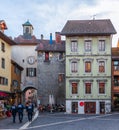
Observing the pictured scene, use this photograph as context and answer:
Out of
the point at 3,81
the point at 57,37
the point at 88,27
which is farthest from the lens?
the point at 57,37

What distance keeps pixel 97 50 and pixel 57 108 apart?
1083 cm

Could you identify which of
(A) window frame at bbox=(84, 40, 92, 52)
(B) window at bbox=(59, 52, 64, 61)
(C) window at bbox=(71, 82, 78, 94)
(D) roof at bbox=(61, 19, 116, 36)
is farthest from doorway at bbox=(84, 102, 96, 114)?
(D) roof at bbox=(61, 19, 116, 36)

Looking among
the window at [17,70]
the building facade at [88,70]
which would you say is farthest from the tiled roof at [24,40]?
the building facade at [88,70]

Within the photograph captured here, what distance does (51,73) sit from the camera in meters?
64.9

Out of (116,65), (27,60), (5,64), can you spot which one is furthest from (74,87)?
(27,60)

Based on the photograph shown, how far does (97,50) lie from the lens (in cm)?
5841

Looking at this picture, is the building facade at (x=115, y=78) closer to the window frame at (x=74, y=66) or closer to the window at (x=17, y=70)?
the window frame at (x=74, y=66)

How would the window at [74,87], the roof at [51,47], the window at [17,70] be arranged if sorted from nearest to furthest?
the window at [74,87], the window at [17,70], the roof at [51,47]

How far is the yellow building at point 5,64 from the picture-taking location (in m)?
51.0

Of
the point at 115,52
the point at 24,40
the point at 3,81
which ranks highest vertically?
the point at 24,40

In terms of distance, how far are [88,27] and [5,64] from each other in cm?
1469

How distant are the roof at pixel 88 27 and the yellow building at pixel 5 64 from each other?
29.3 feet

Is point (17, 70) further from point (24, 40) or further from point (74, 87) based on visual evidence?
point (74, 87)

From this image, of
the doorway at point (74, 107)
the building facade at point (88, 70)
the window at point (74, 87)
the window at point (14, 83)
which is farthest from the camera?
the window at point (14, 83)
